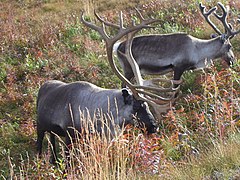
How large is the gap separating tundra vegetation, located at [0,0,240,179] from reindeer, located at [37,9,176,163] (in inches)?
11.4

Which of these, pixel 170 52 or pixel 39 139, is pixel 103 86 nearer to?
pixel 170 52

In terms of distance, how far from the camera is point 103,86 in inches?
371

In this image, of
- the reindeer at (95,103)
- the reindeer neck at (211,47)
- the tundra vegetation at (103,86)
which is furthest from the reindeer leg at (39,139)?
the reindeer neck at (211,47)

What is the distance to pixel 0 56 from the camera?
1122 centimetres

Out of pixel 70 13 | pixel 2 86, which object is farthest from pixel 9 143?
pixel 70 13

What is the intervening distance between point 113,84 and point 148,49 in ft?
3.58

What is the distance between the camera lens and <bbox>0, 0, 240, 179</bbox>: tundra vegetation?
14.0 ft

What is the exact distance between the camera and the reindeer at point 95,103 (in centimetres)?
598

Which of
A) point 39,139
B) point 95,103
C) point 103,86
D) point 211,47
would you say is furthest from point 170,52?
point 39,139

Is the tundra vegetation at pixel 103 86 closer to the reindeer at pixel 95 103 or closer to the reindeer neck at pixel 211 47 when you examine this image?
the reindeer at pixel 95 103

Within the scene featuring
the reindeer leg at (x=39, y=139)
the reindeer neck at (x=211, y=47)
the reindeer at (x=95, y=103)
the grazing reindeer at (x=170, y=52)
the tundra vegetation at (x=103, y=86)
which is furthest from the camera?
the reindeer neck at (x=211, y=47)

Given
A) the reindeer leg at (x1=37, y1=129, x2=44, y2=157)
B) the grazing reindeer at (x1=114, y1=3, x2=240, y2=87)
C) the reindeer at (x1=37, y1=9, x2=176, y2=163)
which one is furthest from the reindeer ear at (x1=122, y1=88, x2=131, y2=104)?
the grazing reindeer at (x1=114, y1=3, x2=240, y2=87)

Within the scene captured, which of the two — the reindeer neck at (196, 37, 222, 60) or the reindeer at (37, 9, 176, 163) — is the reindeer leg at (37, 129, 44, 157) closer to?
the reindeer at (37, 9, 176, 163)

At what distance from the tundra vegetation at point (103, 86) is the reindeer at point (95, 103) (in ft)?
0.95
